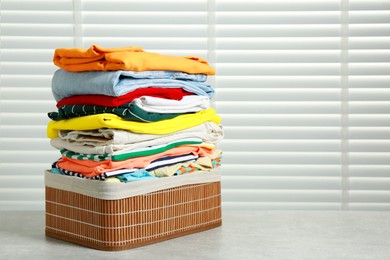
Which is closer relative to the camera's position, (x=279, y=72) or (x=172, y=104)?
(x=172, y=104)

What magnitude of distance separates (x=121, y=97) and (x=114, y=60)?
0.07 meters

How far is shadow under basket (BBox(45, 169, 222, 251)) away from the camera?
1236 millimetres

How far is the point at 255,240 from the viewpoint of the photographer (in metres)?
1.32

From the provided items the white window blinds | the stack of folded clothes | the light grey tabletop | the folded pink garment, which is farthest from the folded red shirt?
the white window blinds

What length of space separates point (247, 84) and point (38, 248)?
1.03 m

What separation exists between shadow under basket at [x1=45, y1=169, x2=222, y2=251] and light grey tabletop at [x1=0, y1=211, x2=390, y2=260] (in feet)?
0.07

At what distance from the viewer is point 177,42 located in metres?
2.11

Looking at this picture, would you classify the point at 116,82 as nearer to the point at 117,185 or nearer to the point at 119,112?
the point at 119,112

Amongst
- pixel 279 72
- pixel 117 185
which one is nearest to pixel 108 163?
pixel 117 185

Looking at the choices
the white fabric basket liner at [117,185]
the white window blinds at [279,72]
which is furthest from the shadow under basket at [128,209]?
the white window blinds at [279,72]

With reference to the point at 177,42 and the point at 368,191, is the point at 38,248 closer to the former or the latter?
the point at 177,42

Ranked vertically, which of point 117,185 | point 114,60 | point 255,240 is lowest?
point 255,240

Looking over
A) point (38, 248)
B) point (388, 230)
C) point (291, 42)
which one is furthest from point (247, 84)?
point (38, 248)

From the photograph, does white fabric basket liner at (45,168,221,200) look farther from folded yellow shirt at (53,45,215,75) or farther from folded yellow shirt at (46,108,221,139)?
folded yellow shirt at (53,45,215,75)
